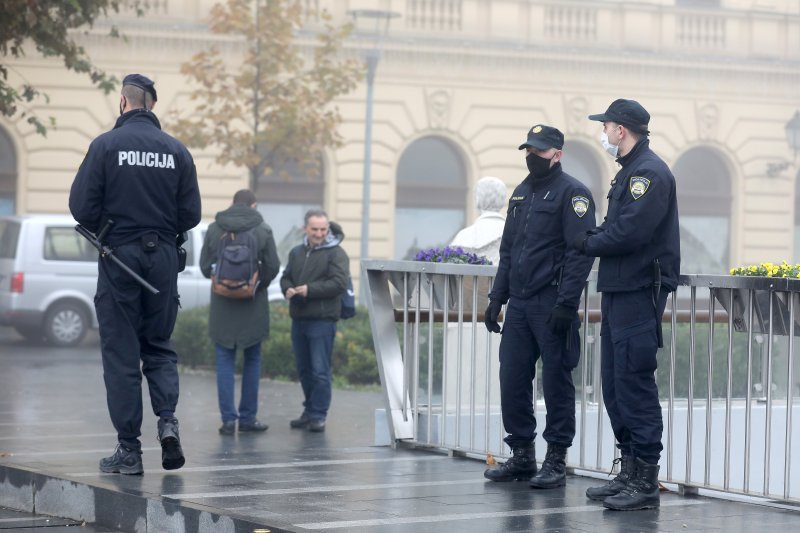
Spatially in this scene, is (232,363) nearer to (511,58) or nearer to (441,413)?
(441,413)

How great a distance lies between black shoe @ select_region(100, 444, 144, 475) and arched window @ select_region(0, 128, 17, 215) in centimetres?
2085

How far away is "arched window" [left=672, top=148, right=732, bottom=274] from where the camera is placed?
33.5 meters

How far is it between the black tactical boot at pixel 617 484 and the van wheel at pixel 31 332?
14.9 metres

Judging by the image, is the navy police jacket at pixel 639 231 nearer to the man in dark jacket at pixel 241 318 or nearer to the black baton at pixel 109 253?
the black baton at pixel 109 253

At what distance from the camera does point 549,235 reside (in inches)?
298

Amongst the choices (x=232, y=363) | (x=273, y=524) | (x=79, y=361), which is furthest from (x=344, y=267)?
(x=79, y=361)

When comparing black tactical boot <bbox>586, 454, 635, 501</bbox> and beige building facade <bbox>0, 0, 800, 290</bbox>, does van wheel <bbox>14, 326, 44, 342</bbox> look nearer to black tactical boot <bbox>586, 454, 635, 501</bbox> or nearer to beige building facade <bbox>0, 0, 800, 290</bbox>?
beige building facade <bbox>0, 0, 800, 290</bbox>

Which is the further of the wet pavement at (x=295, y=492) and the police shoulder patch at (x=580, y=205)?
the police shoulder patch at (x=580, y=205)

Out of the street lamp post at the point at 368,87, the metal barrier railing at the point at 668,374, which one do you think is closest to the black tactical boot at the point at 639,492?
the metal barrier railing at the point at 668,374

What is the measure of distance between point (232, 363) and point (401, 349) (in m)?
1.71

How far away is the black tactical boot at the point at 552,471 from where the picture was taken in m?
7.71

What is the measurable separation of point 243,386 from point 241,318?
515mm

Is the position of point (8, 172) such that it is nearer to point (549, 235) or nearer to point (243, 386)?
point (243, 386)

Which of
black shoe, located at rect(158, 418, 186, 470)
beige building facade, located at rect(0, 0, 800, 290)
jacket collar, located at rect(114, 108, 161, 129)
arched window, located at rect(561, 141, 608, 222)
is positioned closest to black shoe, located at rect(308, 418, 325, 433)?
black shoe, located at rect(158, 418, 186, 470)
